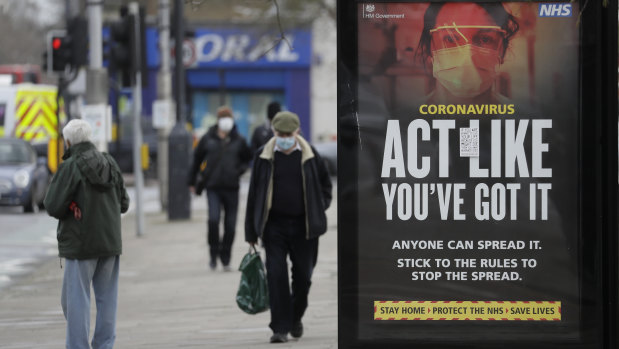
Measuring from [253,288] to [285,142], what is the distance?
1.05 meters

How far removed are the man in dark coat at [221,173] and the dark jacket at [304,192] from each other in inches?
174

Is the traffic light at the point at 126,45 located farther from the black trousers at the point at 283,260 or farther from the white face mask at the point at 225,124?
the black trousers at the point at 283,260

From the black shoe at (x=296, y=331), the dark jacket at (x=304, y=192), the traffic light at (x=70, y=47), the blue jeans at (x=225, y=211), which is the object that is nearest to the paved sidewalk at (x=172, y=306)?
the black shoe at (x=296, y=331)

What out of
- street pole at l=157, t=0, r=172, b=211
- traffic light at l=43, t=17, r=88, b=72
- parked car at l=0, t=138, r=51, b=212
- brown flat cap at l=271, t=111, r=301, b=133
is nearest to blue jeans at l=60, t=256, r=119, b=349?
brown flat cap at l=271, t=111, r=301, b=133

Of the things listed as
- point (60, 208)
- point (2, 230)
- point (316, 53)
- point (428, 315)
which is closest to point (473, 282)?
point (428, 315)

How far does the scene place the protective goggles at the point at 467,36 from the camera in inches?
265

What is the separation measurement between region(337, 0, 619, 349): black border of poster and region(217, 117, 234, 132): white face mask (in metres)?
7.39

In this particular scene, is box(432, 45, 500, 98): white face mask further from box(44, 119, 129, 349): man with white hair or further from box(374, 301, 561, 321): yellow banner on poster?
box(44, 119, 129, 349): man with white hair

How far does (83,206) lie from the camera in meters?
8.07

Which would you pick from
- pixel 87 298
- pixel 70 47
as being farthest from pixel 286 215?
pixel 70 47

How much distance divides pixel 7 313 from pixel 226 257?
3.26m

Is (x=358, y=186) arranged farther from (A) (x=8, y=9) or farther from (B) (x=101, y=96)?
(A) (x=8, y=9)

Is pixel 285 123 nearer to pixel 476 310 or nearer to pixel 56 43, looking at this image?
pixel 476 310

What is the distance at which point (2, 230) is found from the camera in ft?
67.4
